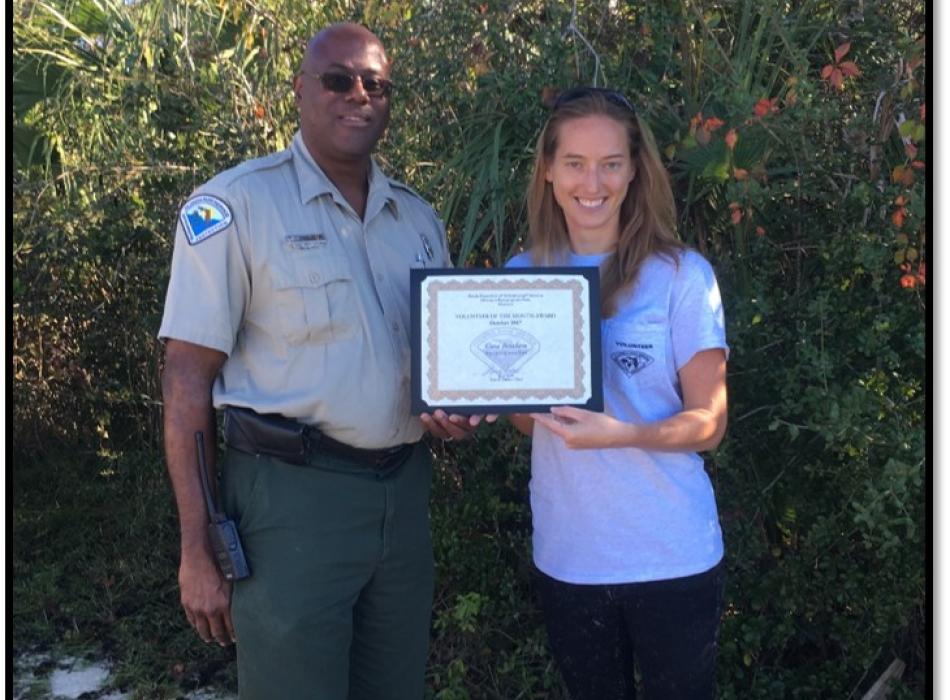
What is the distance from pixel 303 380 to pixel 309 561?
460 mm

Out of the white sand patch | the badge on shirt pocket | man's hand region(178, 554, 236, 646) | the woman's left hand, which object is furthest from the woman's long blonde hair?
the white sand patch

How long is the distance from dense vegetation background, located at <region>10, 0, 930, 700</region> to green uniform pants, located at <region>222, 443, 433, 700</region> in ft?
3.84

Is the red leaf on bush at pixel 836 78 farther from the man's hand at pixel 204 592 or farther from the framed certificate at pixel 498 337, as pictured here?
the man's hand at pixel 204 592

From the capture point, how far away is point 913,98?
348cm

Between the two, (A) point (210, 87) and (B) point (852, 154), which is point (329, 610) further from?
(A) point (210, 87)

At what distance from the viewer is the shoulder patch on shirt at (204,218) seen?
266 centimetres

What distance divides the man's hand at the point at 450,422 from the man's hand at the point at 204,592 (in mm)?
648

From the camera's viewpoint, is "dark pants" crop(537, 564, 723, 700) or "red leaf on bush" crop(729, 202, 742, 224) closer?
"dark pants" crop(537, 564, 723, 700)

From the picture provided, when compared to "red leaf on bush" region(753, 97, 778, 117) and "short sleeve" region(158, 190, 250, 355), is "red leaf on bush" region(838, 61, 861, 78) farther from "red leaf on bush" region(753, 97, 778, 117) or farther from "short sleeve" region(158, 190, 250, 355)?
"short sleeve" region(158, 190, 250, 355)

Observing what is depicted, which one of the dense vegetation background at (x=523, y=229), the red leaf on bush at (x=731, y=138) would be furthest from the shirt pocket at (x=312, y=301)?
the red leaf on bush at (x=731, y=138)

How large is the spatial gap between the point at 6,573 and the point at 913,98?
3452mm

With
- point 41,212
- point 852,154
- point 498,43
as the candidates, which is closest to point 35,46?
point 41,212

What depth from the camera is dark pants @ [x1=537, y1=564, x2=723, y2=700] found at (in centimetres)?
261

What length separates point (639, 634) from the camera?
2.65 metres
